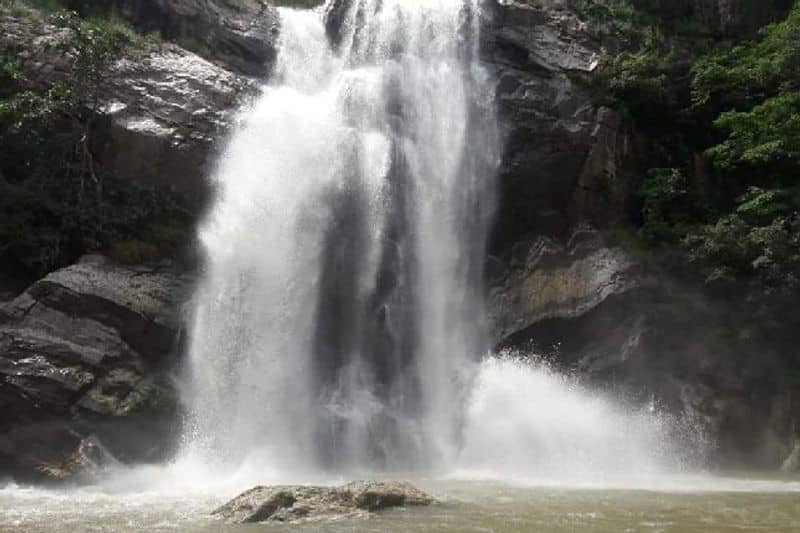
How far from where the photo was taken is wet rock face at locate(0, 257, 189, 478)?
55.2 feet

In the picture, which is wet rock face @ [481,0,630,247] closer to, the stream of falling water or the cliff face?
the cliff face

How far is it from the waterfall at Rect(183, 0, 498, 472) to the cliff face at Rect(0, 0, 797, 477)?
878 millimetres

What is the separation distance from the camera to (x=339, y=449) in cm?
1803

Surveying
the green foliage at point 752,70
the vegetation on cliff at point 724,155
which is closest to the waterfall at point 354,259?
the vegetation on cliff at point 724,155

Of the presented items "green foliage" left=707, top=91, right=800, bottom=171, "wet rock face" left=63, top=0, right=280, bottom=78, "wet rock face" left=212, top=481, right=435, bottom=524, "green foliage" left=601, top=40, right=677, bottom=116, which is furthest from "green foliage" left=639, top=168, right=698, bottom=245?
"wet rock face" left=212, top=481, right=435, bottom=524

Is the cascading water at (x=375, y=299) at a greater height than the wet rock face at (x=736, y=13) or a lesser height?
lesser

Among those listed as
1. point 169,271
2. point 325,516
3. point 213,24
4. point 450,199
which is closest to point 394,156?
point 450,199

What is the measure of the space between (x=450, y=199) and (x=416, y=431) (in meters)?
7.74

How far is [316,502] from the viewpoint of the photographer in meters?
10.2

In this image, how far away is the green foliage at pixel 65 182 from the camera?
806 inches

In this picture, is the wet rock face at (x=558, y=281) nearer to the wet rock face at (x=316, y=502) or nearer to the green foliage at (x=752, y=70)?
the green foliage at (x=752, y=70)

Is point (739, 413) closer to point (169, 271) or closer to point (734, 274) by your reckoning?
point (734, 274)

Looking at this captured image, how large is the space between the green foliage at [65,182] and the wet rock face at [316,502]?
12.3m

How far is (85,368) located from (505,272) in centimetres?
1231
